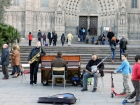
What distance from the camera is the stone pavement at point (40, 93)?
10.7 meters

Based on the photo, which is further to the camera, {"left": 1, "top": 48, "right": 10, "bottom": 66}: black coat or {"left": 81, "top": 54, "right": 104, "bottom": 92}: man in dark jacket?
{"left": 1, "top": 48, "right": 10, "bottom": 66}: black coat

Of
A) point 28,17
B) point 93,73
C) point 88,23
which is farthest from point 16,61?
point 88,23

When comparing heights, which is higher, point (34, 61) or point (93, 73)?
point (34, 61)

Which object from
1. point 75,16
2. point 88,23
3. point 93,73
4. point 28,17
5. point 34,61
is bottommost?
point 93,73

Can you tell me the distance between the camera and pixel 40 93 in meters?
12.4

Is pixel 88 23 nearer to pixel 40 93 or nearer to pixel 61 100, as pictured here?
pixel 40 93

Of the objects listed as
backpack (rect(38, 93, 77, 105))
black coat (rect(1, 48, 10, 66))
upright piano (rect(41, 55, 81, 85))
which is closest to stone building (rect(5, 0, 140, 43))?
black coat (rect(1, 48, 10, 66))

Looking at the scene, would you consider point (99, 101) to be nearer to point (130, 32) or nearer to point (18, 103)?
point (18, 103)

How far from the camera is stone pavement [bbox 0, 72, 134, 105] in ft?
35.0

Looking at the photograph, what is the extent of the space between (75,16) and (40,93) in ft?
101

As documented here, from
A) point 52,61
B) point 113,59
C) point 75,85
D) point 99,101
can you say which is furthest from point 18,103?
point 113,59

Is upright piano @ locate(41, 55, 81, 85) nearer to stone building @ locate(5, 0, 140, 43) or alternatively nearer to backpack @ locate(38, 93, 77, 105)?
backpack @ locate(38, 93, 77, 105)

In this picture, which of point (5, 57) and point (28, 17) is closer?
point (5, 57)

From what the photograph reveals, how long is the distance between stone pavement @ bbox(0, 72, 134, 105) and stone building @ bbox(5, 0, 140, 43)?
25.4 metres
